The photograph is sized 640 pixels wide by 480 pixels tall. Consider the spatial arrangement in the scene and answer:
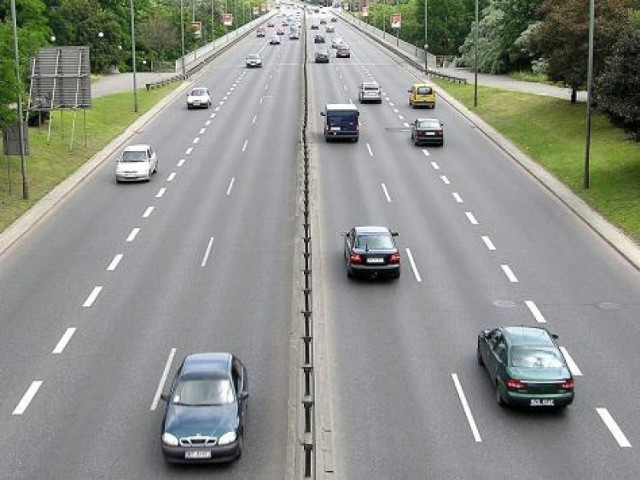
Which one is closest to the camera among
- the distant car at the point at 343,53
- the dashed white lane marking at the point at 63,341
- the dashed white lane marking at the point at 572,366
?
the dashed white lane marking at the point at 572,366

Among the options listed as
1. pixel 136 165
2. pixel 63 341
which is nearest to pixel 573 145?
pixel 136 165

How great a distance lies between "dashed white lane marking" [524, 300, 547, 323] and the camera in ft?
90.3

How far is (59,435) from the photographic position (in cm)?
2020

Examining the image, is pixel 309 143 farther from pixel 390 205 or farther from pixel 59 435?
pixel 59 435

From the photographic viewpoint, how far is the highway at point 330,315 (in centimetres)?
1959

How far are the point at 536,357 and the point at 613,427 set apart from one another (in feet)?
7.18

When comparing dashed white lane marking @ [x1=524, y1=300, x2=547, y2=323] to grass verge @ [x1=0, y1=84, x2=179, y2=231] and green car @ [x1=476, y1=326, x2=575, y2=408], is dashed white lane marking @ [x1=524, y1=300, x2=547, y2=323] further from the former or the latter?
grass verge @ [x1=0, y1=84, x2=179, y2=231]

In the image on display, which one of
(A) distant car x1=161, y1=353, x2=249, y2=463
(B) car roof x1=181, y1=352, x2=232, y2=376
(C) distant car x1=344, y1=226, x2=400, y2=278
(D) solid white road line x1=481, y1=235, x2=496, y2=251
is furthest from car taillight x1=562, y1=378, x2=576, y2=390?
(D) solid white road line x1=481, y1=235, x2=496, y2=251

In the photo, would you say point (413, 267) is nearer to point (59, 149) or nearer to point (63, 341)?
point (63, 341)

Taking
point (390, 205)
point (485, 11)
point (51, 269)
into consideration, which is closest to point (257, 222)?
point (390, 205)

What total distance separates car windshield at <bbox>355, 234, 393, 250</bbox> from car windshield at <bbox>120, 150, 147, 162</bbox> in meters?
20.1

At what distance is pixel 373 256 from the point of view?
3089 cm

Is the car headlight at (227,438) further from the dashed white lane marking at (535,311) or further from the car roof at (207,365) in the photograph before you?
the dashed white lane marking at (535,311)

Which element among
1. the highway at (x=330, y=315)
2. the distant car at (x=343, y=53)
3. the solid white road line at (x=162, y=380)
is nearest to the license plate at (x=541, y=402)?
the highway at (x=330, y=315)
